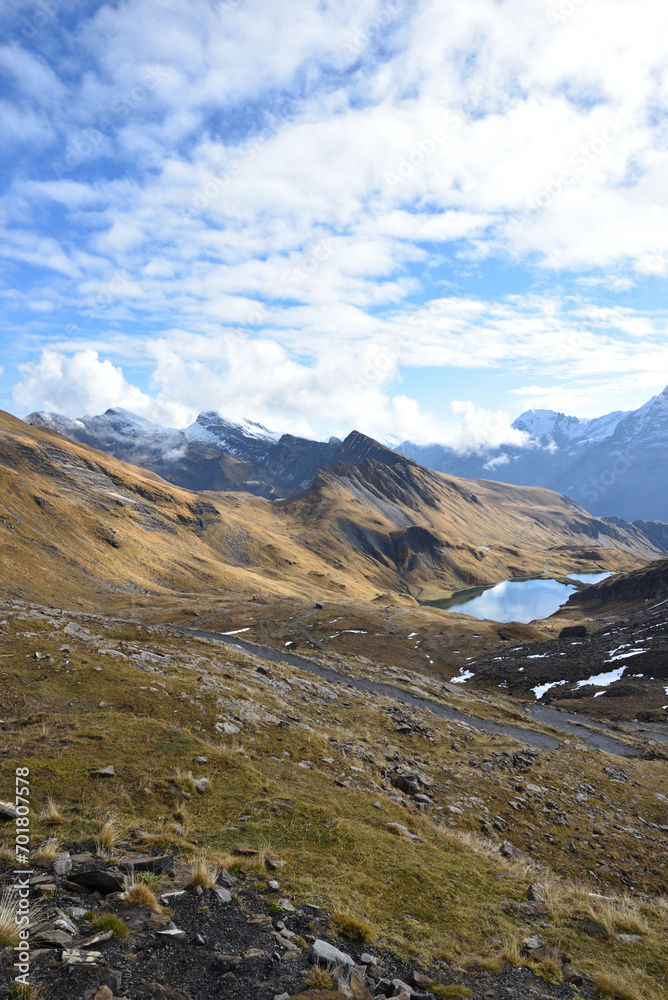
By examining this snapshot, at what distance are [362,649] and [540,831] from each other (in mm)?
57347

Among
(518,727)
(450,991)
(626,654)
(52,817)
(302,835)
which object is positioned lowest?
(518,727)

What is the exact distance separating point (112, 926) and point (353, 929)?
14.3 feet

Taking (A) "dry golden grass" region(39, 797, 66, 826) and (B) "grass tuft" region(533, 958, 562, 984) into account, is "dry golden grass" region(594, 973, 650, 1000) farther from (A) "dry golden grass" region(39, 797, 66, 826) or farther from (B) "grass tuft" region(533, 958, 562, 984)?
(A) "dry golden grass" region(39, 797, 66, 826)

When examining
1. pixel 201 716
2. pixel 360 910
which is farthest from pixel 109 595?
pixel 360 910

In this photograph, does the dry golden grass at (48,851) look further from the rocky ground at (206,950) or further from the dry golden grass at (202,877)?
the dry golden grass at (202,877)

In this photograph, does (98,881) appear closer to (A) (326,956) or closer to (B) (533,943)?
(A) (326,956)

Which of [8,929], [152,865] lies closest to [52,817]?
[152,865]

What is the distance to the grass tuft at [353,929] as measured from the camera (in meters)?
8.57

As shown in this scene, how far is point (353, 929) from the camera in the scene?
862 cm

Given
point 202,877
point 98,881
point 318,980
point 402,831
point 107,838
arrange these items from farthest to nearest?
point 402,831 → point 107,838 → point 202,877 → point 98,881 → point 318,980

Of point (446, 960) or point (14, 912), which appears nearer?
point (14, 912)

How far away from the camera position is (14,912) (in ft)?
22.1

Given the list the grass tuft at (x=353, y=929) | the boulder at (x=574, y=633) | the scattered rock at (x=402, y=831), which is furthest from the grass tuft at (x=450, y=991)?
the boulder at (x=574, y=633)

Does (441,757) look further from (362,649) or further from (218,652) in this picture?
(362,649)
